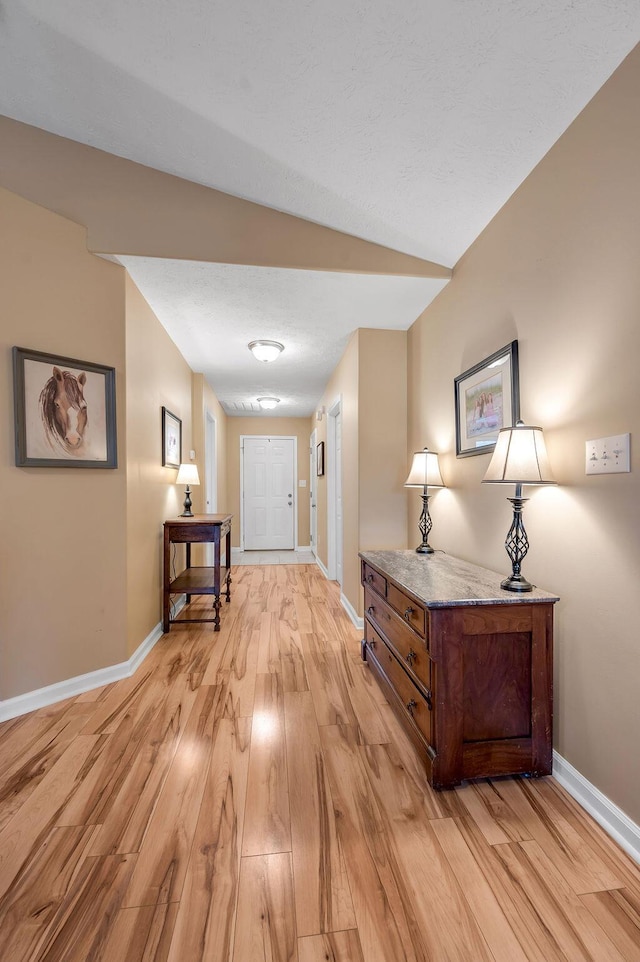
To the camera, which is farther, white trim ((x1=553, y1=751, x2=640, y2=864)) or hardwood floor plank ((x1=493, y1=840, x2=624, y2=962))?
white trim ((x1=553, y1=751, x2=640, y2=864))

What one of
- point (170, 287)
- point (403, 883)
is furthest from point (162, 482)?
point (403, 883)

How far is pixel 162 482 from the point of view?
3.18 meters

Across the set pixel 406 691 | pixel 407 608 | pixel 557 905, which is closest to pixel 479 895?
pixel 557 905

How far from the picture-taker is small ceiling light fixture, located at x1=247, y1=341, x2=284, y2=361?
11.2 ft

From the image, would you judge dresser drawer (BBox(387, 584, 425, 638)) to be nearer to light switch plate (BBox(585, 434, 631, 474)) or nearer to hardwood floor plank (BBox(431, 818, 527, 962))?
hardwood floor plank (BBox(431, 818, 527, 962))

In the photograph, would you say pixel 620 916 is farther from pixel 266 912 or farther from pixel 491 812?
pixel 266 912

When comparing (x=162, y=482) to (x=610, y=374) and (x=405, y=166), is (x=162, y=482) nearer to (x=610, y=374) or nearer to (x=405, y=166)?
(x=405, y=166)

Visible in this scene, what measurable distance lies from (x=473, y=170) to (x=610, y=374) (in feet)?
3.65

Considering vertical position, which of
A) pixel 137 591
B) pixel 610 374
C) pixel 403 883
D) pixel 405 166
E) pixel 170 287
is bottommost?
pixel 403 883

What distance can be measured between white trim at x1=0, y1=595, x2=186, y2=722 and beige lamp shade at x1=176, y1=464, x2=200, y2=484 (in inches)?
53.1

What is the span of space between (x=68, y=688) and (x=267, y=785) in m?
1.30

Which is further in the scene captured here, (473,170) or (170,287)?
(170,287)

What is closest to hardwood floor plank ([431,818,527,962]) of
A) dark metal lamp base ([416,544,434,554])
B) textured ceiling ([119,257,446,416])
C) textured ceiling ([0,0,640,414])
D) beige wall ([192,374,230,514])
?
dark metal lamp base ([416,544,434,554])

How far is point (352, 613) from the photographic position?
322 cm
